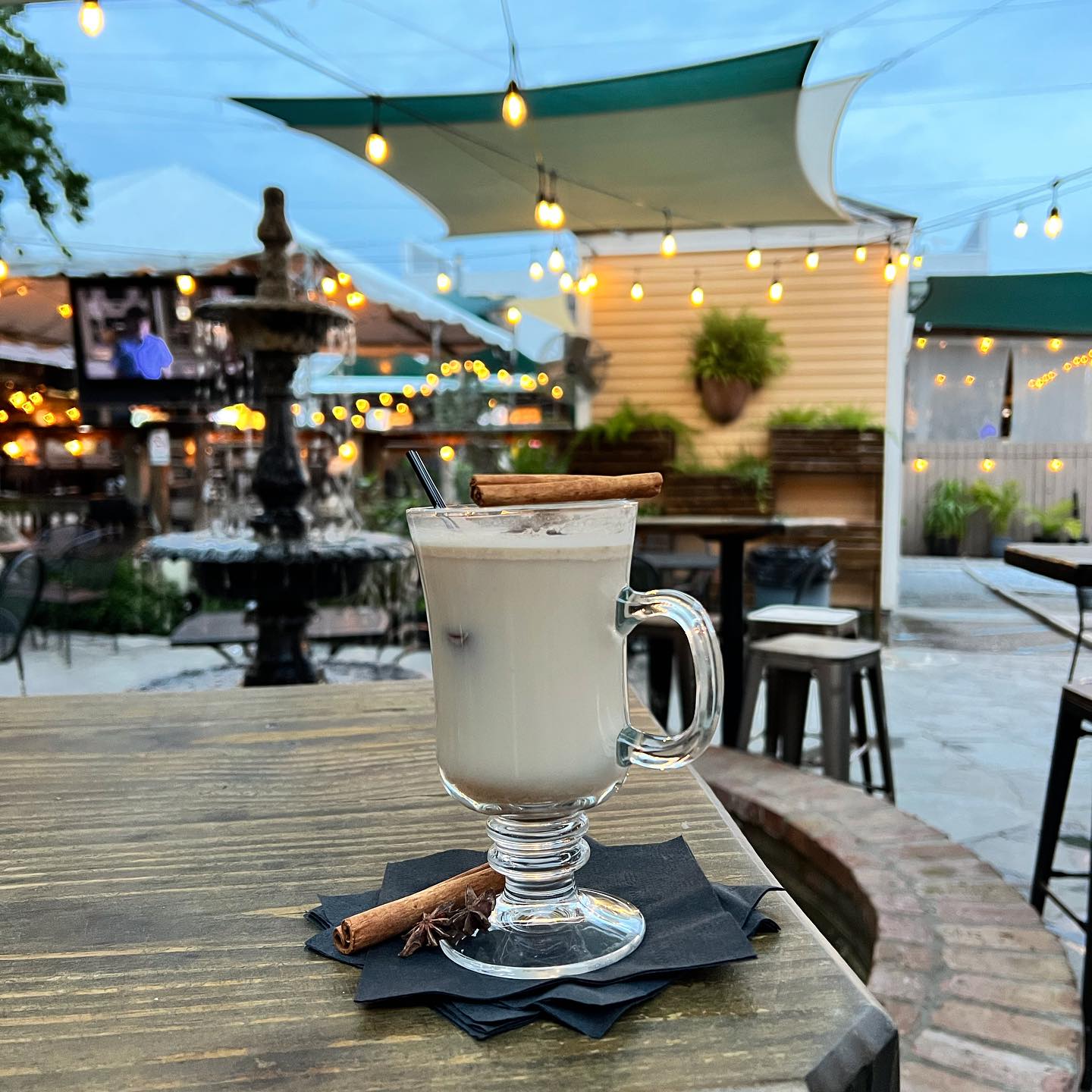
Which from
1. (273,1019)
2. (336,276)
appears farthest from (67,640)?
(273,1019)

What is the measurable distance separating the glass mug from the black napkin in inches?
1.0

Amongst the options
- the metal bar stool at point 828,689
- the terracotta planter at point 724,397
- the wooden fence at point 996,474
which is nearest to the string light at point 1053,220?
the wooden fence at point 996,474

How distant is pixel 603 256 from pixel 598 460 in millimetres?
1764

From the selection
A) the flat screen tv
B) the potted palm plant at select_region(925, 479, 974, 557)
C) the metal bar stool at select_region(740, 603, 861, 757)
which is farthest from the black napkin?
the potted palm plant at select_region(925, 479, 974, 557)

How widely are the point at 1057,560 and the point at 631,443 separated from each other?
Answer: 554 cm

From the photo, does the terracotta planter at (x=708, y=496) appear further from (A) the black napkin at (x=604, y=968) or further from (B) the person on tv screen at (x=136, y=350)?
(A) the black napkin at (x=604, y=968)

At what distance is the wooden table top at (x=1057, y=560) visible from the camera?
1950mm

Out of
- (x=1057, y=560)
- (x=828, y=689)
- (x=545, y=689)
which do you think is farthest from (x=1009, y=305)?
(x=545, y=689)

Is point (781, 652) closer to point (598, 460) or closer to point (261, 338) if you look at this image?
point (261, 338)

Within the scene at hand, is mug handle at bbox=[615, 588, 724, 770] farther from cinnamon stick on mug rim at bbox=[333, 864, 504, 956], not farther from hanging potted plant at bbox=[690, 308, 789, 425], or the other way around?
hanging potted plant at bbox=[690, 308, 789, 425]

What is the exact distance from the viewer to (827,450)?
7094mm

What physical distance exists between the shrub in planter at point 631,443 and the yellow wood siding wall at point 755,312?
6.6 inches

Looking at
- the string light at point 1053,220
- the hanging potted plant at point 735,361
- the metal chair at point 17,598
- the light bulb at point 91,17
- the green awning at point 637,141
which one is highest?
the green awning at point 637,141

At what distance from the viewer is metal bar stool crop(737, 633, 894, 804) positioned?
104 inches
